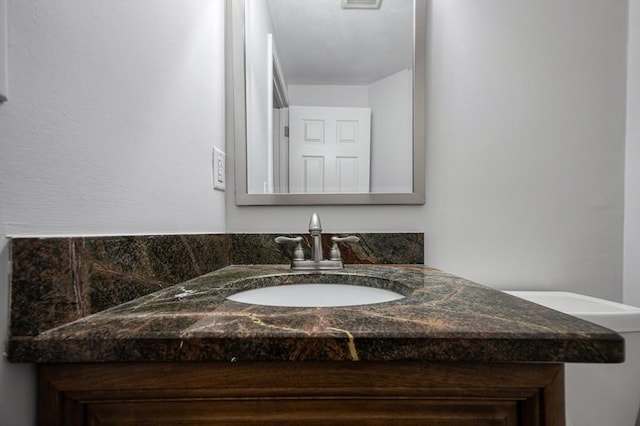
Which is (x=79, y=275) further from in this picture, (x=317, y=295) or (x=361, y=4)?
(x=361, y=4)

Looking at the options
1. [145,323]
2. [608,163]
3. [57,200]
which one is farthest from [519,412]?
[608,163]

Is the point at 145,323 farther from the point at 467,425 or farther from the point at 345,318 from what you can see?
the point at 467,425

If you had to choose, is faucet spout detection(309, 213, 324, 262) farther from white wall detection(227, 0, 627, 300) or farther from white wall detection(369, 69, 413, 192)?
white wall detection(227, 0, 627, 300)

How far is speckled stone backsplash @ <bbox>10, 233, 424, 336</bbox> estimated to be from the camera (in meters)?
0.38

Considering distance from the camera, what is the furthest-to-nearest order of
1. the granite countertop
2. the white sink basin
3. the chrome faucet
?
the chrome faucet
the white sink basin
the granite countertop

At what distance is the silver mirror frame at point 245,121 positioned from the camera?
1.10 meters

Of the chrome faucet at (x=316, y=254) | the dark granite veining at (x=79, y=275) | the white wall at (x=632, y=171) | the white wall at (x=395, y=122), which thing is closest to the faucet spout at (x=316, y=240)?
the chrome faucet at (x=316, y=254)

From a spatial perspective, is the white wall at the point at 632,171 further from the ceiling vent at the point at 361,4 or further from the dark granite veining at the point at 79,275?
the dark granite veining at the point at 79,275

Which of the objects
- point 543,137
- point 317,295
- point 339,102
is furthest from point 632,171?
point 317,295

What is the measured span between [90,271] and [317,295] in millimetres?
505

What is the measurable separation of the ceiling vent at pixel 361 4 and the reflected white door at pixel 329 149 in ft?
1.12

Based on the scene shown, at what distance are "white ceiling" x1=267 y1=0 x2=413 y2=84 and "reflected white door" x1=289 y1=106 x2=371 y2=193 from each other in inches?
4.8

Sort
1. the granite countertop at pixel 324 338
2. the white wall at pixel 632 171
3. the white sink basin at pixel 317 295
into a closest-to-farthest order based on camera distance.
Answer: the granite countertop at pixel 324 338 < the white sink basin at pixel 317 295 < the white wall at pixel 632 171

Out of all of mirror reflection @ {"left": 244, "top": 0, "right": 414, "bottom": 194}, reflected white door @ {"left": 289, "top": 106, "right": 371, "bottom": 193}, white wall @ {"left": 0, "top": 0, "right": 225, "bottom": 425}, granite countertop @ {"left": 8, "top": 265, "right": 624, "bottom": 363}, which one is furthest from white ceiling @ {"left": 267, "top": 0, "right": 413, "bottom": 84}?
granite countertop @ {"left": 8, "top": 265, "right": 624, "bottom": 363}
